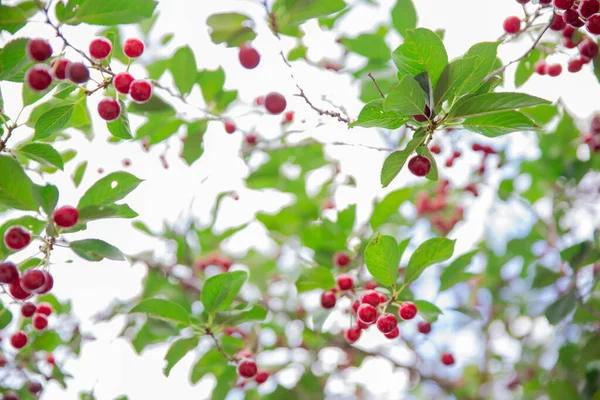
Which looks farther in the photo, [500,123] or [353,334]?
[353,334]

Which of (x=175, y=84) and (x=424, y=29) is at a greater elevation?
(x=424, y=29)

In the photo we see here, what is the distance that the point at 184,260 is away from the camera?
329 centimetres

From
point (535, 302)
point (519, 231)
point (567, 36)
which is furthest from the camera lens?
point (519, 231)

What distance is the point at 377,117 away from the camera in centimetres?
156

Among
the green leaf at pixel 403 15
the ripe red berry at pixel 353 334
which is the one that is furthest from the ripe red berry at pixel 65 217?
the green leaf at pixel 403 15

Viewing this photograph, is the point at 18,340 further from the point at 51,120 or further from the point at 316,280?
the point at 316,280

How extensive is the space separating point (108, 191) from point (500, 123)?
136cm

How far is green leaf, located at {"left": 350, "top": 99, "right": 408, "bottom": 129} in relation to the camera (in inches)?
60.2

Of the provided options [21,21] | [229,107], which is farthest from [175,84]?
[21,21]

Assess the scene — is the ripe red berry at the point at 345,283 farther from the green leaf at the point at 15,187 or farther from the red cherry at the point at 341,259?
the green leaf at the point at 15,187

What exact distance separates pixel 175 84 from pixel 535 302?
2.96m

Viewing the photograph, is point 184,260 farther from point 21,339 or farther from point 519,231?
point 519,231

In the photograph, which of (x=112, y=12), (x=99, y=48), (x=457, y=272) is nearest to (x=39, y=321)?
(x=99, y=48)

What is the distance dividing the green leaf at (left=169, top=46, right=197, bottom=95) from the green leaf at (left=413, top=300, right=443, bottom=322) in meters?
1.53
